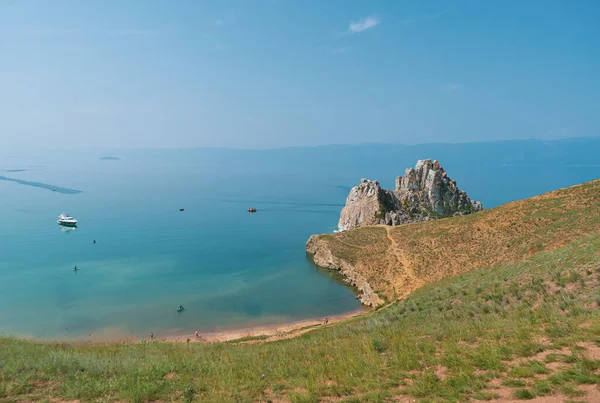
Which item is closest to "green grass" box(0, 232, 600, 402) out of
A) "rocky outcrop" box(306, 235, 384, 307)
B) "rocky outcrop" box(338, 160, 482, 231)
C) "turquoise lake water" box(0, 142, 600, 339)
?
"rocky outcrop" box(306, 235, 384, 307)

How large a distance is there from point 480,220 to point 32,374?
49083mm

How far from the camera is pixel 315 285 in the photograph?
55500 millimetres

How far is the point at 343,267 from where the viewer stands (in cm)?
5903

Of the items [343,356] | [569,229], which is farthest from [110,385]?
[569,229]

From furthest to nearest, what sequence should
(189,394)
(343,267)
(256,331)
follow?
(343,267), (256,331), (189,394)

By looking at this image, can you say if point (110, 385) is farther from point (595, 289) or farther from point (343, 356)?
point (595, 289)

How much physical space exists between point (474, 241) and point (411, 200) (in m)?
56.4

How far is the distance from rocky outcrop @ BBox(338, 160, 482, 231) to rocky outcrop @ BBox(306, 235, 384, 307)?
19.0 m

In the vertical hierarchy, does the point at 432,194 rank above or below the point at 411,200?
above

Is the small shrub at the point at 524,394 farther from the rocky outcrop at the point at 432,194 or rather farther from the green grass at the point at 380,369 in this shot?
the rocky outcrop at the point at 432,194

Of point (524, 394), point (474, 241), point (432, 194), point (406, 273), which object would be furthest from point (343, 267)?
point (524, 394)

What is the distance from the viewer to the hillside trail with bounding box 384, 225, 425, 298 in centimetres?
3722

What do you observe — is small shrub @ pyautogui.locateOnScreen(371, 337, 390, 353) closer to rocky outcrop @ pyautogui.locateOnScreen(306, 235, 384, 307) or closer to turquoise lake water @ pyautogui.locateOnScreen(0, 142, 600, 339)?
rocky outcrop @ pyautogui.locateOnScreen(306, 235, 384, 307)

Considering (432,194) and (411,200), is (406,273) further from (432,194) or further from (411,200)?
(432,194)
